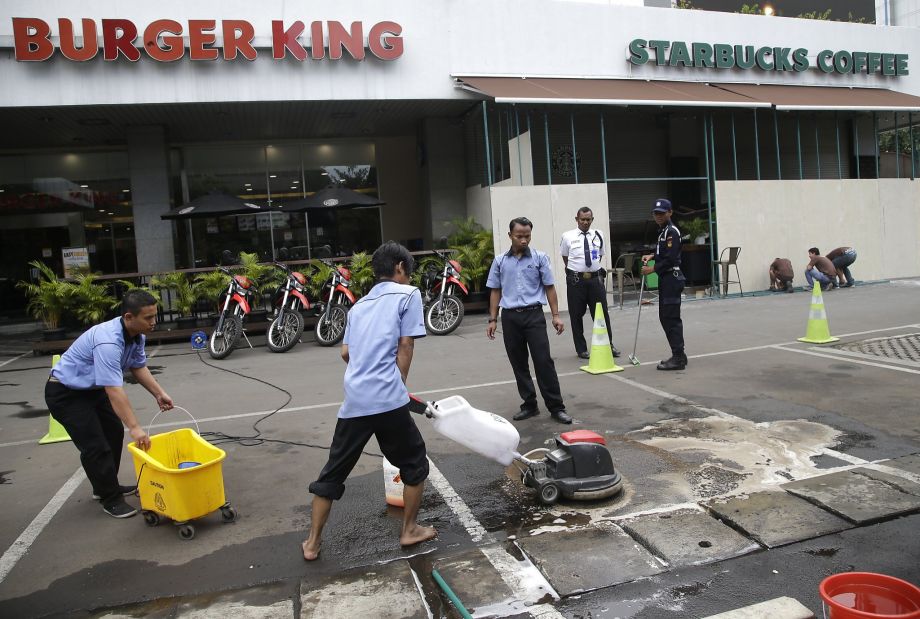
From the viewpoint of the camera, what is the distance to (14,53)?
13.5 meters

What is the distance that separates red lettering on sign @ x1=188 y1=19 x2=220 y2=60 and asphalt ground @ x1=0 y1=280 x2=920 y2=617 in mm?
7362

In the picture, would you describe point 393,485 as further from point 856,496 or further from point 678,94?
point 678,94

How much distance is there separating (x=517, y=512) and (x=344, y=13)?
13.4 meters

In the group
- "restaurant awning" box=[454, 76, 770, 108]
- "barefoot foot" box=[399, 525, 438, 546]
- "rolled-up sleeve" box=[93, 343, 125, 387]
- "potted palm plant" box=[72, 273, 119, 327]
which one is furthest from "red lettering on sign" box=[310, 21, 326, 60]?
"barefoot foot" box=[399, 525, 438, 546]

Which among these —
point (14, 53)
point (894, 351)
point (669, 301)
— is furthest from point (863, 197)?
point (14, 53)

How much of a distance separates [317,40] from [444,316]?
6.78 metres

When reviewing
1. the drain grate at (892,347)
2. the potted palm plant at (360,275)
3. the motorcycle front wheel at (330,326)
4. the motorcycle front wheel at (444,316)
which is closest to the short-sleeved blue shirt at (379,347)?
the drain grate at (892,347)

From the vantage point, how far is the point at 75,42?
13648 mm

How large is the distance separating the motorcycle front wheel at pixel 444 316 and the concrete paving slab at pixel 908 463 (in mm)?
8153

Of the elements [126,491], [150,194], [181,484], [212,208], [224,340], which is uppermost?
[150,194]

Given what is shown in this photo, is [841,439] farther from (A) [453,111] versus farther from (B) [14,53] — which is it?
(B) [14,53]

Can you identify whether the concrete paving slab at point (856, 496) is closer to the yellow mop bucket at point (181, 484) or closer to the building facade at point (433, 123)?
the yellow mop bucket at point (181, 484)

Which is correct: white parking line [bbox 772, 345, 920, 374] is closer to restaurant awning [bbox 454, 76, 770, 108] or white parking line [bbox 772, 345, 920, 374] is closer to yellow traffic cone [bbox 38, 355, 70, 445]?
restaurant awning [bbox 454, 76, 770, 108]

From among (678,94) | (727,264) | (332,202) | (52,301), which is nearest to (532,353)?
(332,202)
